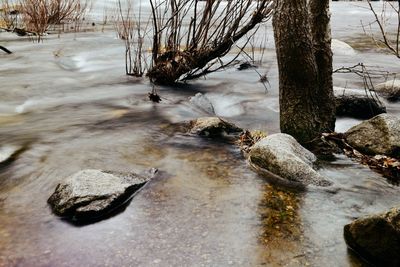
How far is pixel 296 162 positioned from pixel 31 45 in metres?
8.72

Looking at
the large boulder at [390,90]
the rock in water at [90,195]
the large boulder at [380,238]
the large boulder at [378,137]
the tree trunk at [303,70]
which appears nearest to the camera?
the large boulder at [380,238]

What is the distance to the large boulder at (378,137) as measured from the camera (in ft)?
12.8

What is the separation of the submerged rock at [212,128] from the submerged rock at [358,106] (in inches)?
57.1

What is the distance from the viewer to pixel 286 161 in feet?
11.5

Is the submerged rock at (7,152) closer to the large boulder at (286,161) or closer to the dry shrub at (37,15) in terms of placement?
the large boulder at (286,161)

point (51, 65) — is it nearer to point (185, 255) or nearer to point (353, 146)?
point (353, 146)

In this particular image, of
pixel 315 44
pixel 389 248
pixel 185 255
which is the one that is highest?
pixel 315 44

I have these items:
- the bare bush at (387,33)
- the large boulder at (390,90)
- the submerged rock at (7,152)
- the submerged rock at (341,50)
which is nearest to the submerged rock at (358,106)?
the bare bush at (387,33)

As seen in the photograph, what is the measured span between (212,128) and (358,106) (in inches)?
77.5

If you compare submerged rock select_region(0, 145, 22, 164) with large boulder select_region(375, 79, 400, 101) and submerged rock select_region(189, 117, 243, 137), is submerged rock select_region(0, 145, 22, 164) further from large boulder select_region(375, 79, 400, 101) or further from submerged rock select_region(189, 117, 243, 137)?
large boulder select_region(375, 79, 400, 101)

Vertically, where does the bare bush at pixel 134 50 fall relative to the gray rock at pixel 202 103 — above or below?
above

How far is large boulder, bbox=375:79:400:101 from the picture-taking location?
241 inches

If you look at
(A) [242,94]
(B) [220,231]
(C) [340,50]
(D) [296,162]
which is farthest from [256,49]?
(B) [220,231]

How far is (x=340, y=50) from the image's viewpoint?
10.1 m
